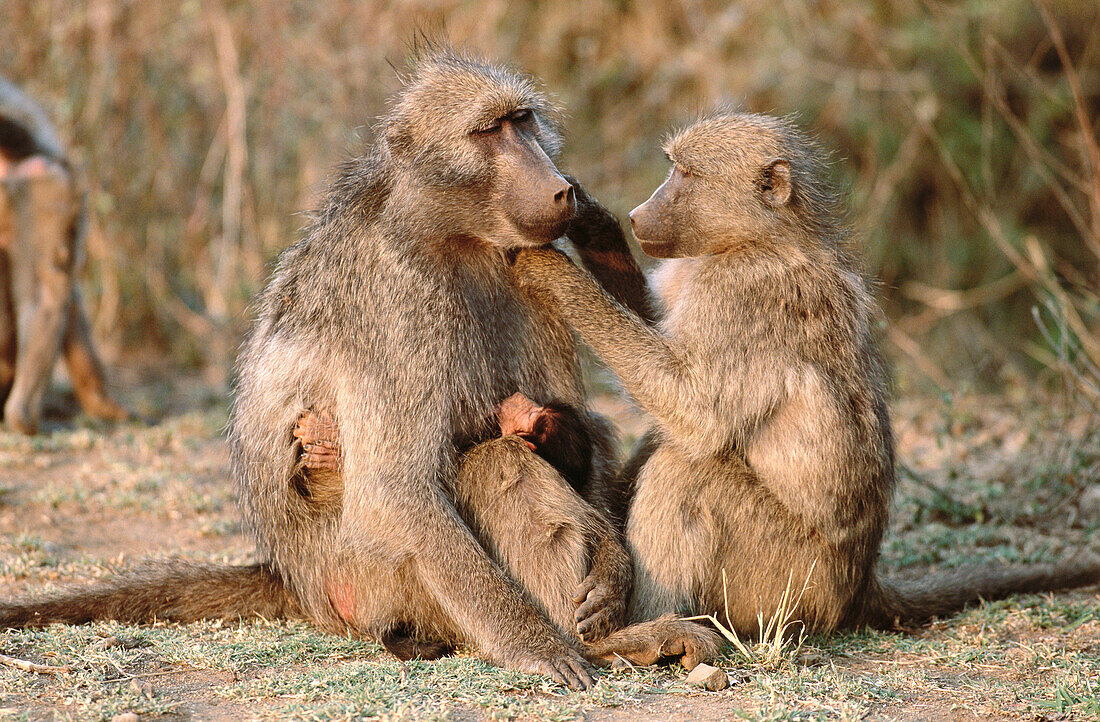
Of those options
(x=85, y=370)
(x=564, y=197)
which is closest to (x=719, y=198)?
(x=564, y=197)

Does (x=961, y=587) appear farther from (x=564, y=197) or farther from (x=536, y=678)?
(x=564, y=197)

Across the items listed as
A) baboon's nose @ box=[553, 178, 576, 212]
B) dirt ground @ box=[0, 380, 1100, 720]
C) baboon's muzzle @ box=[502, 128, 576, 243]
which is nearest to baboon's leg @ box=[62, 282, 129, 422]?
dirt ground @ box=[0, 380, 1100, 720]

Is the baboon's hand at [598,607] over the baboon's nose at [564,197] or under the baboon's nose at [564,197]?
under

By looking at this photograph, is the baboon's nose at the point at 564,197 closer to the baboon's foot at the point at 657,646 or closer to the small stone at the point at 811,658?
the baboon's foot at the point at 657,646

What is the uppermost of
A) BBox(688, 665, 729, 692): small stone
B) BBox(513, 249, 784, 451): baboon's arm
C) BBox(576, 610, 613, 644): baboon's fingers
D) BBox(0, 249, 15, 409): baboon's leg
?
BBox(0, 249, 15, 409): baboon's leg

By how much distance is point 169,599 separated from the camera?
10.1 ft

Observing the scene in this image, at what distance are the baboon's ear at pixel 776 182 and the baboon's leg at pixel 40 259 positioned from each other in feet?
11.6

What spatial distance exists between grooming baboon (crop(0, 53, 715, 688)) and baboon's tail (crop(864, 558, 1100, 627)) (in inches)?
29.7

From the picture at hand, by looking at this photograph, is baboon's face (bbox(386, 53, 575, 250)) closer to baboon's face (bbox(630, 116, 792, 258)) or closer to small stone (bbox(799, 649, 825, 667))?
baboon's face (bbox(630, 116, 792, 258))

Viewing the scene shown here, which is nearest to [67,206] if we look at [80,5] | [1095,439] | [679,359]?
[80,5]

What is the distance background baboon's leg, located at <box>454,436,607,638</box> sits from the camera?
9.41ft

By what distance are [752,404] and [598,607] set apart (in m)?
0.65

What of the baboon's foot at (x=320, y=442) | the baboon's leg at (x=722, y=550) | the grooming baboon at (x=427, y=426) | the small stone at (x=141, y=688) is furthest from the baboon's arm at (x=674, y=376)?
the small stone at (x=141, y=688)

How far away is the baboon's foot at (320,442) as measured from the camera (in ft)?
9.96
